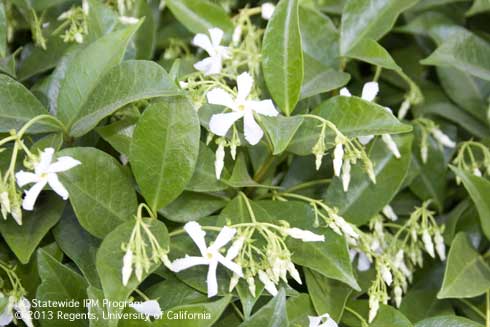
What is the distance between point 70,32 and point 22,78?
10 centimetres

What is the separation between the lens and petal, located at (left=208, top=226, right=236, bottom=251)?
816 mm

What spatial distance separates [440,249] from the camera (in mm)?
1019

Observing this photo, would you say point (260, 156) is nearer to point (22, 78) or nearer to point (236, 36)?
point (236, 36)

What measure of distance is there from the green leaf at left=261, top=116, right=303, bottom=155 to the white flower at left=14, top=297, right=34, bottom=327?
0.35 meters

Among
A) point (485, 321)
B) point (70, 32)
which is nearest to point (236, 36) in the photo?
point (70, 32)

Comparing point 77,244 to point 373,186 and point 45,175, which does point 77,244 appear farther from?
point 373,186

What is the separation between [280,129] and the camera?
2.76ft

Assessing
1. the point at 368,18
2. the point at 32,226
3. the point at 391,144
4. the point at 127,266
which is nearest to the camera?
the point at 127,266

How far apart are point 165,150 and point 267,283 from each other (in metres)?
0.20

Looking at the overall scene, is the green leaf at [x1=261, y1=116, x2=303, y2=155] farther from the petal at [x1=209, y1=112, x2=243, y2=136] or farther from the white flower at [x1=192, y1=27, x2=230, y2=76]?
the white flower at [x1=192, y1=27, x2=230, y2=76]

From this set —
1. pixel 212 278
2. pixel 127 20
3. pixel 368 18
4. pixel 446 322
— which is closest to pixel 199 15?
pixel 127 20

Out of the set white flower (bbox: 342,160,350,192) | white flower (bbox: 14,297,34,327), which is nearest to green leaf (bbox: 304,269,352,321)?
white flower (bbox: 342,160,350,192)

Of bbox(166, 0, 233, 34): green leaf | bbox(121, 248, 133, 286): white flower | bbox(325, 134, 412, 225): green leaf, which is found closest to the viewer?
bbox(121, 248, 133, 286): white flower

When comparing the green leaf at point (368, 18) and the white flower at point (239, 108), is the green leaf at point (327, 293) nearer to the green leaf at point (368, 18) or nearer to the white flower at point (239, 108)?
the white flower at point (239, 108)
